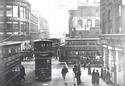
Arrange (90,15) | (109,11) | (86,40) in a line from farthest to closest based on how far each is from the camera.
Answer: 1. (90,15)
2. (86,40)
3. (109,11)

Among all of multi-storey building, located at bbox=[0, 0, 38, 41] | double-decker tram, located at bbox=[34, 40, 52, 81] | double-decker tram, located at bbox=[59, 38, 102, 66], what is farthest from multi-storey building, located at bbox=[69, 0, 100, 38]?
double-decker tram, located at bbox=[34, 40, 52, 81]

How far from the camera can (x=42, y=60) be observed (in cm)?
1684

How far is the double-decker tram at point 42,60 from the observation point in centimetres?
1681

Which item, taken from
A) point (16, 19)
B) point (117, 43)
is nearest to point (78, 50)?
point (16, 19)

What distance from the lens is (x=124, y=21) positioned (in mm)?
13742

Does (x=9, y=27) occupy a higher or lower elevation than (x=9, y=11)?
lower

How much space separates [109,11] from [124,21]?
4287 mm

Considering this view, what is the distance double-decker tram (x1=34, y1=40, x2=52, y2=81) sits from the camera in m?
16.8

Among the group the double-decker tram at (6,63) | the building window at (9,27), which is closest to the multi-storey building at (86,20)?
the building window at (9,27)

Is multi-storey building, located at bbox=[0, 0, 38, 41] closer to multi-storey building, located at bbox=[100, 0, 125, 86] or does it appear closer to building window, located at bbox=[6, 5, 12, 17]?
building window, located at bbox=[6, 5, 12, 17]

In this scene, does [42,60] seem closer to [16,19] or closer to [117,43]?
[117,43]

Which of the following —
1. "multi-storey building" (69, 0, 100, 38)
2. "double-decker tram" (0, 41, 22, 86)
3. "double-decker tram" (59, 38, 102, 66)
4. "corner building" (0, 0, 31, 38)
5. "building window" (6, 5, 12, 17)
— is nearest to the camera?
"double-decker tram" (0, 41, 22, 86)

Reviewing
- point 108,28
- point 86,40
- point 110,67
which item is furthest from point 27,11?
point 110,67

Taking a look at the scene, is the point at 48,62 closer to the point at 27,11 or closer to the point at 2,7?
the point at 2,7
